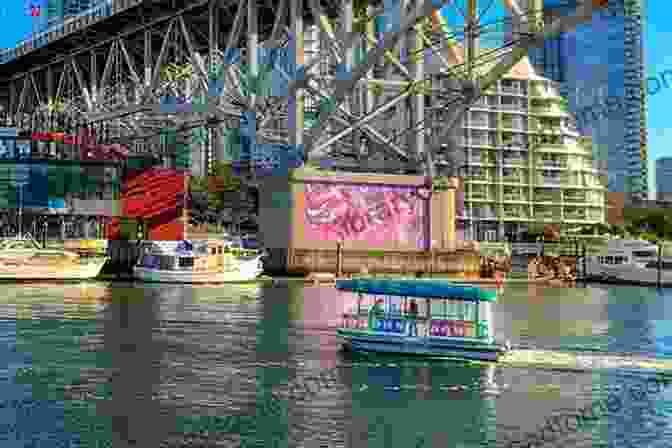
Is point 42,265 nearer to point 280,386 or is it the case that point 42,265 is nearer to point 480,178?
point 280,386

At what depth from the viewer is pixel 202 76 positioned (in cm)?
6506

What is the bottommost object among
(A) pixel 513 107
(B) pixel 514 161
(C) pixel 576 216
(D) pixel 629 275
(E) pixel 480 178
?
(D) pixel 629 275

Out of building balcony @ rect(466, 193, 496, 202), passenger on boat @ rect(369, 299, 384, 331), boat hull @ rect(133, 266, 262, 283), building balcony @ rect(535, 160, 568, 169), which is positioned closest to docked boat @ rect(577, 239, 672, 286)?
boat hull @ rect(133, 266, 262, 283)

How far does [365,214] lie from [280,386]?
3919cm

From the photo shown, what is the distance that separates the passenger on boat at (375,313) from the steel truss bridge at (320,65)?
22097 millimetres

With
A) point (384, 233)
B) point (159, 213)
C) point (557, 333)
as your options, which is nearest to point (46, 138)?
point (159, 213)

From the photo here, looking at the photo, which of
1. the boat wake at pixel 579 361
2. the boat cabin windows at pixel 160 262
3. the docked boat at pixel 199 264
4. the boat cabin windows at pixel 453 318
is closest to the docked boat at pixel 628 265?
the docked boat at pixel 199 264

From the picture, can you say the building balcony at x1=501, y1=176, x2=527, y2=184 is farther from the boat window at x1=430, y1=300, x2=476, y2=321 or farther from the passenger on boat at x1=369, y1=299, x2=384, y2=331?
the passenger on boat at x1=369, y1=299, x2=384, y2=331

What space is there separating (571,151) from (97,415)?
10024 cm

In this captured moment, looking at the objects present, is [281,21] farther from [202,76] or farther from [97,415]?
[97,415]

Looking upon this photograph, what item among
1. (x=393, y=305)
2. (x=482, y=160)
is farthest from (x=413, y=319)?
(x=482, y=160)

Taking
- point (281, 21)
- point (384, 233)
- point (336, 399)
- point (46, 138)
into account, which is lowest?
point (336, 399)

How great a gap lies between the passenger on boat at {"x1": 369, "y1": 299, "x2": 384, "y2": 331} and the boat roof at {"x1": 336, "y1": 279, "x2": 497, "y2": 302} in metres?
0.82

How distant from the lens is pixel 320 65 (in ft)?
204
